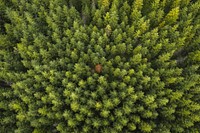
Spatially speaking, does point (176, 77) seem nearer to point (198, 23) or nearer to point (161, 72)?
point (161, 72)

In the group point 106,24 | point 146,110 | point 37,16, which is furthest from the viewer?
point 37,16

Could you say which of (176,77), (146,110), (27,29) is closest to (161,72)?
(176,77)

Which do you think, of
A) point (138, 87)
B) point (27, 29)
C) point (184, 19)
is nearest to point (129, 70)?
point (138, 87)

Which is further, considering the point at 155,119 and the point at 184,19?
the point at 184,19

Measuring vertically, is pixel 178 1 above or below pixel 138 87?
above

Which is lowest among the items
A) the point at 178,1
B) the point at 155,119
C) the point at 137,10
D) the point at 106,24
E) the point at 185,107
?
the point at 155,119

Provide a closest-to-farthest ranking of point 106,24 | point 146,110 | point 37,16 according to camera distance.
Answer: point 146,110 → point 106,24 → point 37,16

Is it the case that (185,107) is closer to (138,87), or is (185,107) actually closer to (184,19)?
(138,87)
